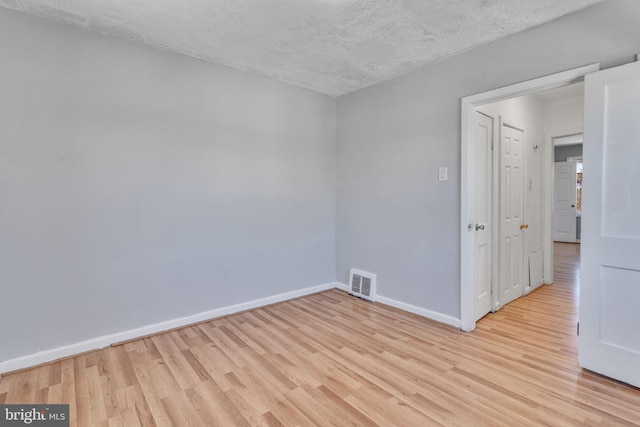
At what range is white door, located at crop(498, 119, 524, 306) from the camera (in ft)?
11.1

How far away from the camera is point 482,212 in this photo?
10.1 ft

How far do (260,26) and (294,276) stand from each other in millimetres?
2647

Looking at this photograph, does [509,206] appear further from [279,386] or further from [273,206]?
[279,386]

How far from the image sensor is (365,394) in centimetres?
195

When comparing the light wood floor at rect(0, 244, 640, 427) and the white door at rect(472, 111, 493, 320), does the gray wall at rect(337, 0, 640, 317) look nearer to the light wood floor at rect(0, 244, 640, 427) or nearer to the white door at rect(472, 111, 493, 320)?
the white door at rect(472, 111, 493, 320)

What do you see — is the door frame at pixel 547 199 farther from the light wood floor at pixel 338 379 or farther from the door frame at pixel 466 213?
the door frame at pixel 466 213

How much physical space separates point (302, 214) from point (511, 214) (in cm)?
245

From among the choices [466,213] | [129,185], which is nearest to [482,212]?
[466,213]

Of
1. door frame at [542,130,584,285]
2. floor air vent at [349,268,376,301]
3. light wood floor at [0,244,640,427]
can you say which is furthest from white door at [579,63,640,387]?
door frame at [542,130,584,285]

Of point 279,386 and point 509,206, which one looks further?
point 509,206

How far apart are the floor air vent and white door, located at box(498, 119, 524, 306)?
1.38 m

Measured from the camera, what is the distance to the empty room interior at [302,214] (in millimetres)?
1974

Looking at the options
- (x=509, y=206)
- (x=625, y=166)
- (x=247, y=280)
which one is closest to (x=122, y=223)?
(x=247, y=280)

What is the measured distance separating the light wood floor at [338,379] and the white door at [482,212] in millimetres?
291
